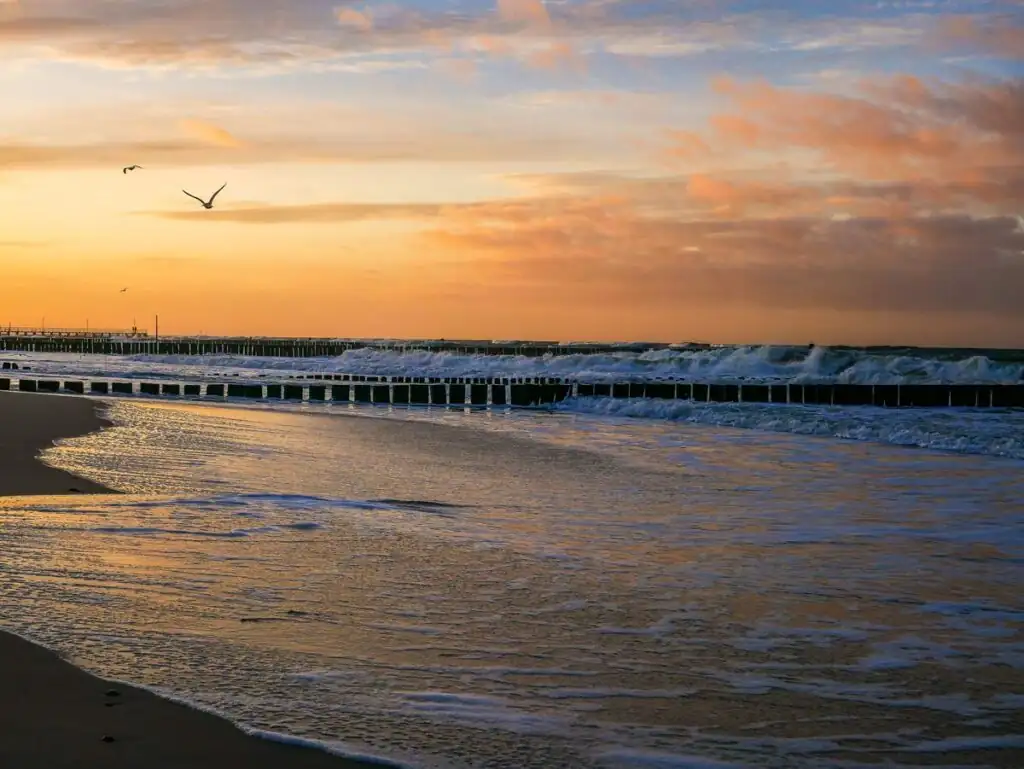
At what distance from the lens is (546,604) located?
773 cm

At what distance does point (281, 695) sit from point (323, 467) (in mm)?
10588

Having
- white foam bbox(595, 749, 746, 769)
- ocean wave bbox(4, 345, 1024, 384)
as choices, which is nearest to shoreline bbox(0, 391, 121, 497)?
white foam bbox(595, 749, 746, 769)

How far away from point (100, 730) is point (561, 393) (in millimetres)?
38780

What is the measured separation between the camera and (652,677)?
6121 mm

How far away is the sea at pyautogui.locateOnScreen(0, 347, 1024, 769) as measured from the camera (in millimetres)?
5285

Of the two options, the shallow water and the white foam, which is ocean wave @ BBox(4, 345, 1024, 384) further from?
the white foam


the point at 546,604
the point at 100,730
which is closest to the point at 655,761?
the point at 100,730

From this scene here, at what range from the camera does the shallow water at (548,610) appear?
5.29 meters

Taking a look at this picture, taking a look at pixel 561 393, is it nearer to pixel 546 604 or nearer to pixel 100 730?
pixel 546 604

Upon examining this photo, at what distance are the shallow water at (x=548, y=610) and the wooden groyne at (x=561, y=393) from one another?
2564cm

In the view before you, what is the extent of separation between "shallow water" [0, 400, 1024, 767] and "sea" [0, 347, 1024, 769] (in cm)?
3

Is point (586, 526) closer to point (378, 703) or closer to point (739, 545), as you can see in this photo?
point (739, 545)

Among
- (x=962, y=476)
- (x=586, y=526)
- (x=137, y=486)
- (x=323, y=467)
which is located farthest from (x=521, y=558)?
(x=962, y=476)

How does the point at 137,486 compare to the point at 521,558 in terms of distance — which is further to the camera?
the point at 137,486
